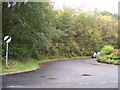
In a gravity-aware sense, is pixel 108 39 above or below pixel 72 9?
below

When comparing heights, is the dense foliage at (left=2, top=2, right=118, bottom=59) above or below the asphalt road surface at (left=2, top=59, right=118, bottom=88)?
above

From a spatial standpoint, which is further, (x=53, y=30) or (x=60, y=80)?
(x=53, y=30)

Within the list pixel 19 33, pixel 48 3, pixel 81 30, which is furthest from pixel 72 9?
pixel 19 33

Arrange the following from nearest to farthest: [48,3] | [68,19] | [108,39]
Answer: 1. [48,3]
2. [68,19]
3. [108,39]

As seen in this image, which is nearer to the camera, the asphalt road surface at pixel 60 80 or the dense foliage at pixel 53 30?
the asphalt road surface at pixel 60 80

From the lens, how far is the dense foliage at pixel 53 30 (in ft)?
81.8

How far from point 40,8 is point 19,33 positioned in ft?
9.18

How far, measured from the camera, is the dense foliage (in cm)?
2494

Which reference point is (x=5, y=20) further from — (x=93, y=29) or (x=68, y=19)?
(x=93, y=29)

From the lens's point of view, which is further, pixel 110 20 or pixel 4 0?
pixel 110 20

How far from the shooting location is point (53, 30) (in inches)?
1318

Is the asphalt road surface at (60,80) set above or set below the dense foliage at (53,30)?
below

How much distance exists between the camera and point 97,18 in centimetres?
5991

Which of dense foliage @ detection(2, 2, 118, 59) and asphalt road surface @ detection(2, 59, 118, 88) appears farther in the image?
dense foliage @ detection(2, 2, 118, 59)
